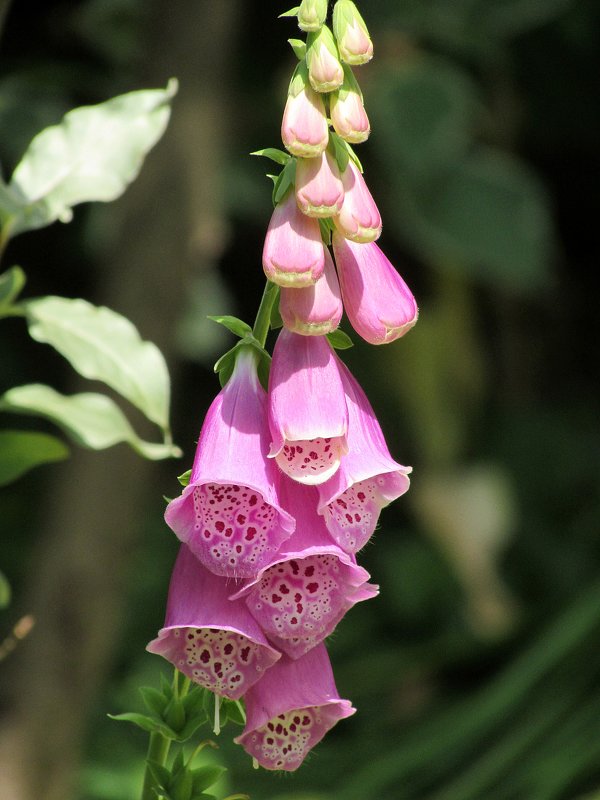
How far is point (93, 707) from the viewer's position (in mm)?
1629

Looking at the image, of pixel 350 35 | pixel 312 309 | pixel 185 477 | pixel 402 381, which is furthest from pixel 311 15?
pixel 402 381

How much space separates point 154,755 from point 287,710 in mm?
67

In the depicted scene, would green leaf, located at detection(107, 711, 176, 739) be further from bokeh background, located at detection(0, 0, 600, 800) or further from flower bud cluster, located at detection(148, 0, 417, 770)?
bokeh background, located at detection(0, 0, 600, 800)

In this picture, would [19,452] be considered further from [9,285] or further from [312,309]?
[312,309]

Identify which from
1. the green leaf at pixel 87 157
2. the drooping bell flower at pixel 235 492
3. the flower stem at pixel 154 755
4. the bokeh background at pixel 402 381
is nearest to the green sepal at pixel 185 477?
the drooping bell flower at pixel 235 492

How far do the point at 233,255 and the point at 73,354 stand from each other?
5.65ft

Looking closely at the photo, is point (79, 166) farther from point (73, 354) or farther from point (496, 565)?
point (496, 565)

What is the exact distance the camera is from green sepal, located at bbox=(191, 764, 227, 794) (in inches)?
20.6

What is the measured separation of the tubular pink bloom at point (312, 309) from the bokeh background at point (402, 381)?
95 centimetres

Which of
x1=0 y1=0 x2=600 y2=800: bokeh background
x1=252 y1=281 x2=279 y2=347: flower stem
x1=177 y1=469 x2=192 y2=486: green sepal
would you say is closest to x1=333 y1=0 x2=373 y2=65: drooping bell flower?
x1=252 y1=281 x2=279 y2=347: flower stem

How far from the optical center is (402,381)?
2.31m

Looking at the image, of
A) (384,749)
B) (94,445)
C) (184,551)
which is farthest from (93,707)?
(184,551)

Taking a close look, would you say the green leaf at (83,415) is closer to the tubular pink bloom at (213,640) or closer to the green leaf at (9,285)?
the green leaf at (9,285)

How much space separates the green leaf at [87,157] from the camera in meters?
0.72
